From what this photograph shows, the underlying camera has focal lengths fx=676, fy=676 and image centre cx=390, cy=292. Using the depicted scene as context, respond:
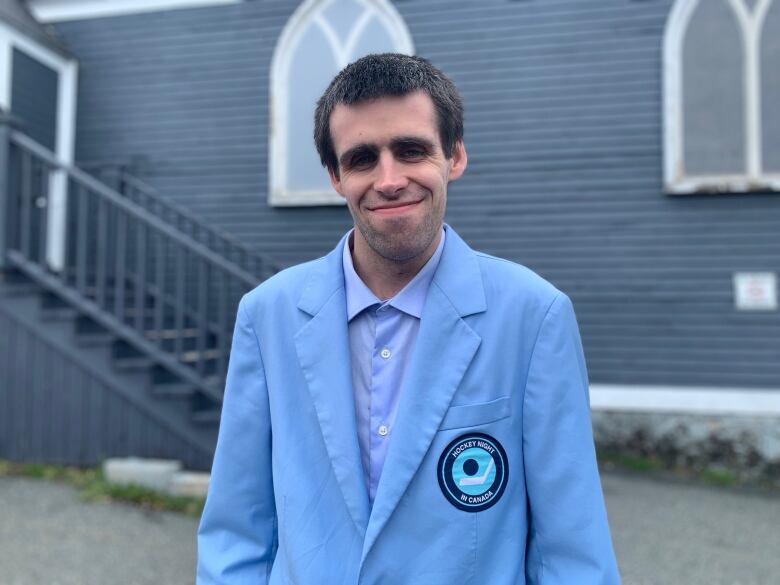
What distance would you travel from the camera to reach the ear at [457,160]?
152cm

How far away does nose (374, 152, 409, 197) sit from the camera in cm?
137

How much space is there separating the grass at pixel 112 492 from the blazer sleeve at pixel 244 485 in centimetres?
361

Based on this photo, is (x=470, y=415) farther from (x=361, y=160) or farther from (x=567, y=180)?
(x=567, y=180)

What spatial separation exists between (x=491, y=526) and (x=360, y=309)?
1.72 ft

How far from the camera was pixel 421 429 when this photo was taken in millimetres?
1316

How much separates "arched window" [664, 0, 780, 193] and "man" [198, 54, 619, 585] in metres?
5.88

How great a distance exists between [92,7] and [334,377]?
844 centimetres

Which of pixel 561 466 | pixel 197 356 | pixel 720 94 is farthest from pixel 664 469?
pixel 561 466

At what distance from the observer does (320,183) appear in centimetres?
769

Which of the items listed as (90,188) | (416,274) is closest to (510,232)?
(90,188)

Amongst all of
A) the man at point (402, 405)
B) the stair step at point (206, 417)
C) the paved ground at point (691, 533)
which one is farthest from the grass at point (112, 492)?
the man at point (402, 405)

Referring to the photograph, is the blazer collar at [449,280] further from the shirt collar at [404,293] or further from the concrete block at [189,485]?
the concrete block at [189,485]

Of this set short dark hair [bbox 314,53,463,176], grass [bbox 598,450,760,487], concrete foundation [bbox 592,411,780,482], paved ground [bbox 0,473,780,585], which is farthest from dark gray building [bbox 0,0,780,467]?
short dark hair [bbox 314,53,463,176]

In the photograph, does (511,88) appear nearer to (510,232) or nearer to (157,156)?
A: (510,232)
